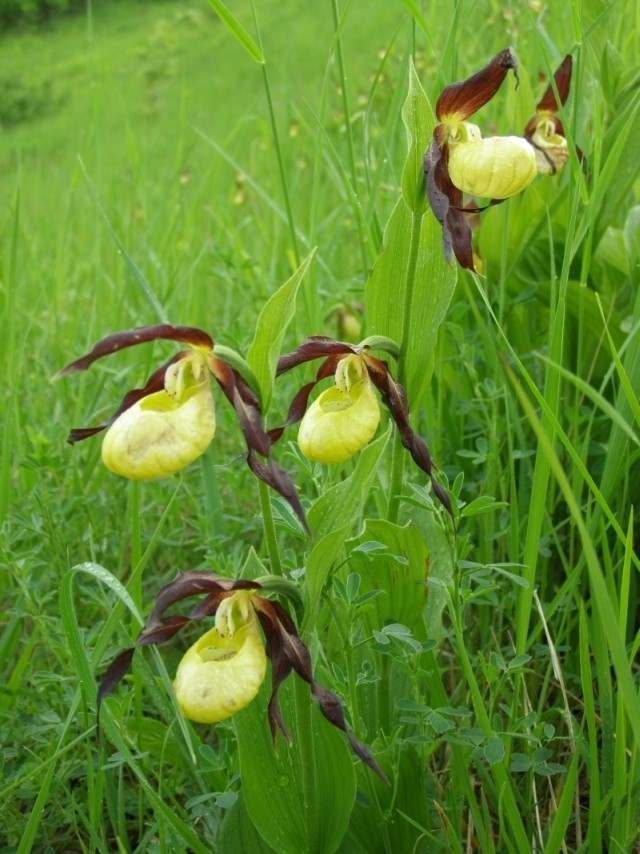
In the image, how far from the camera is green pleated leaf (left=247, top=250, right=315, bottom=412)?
79 centimetres

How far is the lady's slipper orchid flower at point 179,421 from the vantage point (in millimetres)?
786

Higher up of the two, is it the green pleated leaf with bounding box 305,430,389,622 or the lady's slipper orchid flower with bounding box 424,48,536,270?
the lady's slipper orchid flower with bounding box 424,48,536,270

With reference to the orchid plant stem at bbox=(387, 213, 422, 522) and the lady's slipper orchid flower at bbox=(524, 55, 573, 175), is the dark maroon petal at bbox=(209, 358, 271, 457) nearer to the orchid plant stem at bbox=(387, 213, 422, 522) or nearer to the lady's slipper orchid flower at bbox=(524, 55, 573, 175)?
the orchid plant stem at bbox=(387, 213, 422, 522)

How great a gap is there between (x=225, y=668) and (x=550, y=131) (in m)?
1.18

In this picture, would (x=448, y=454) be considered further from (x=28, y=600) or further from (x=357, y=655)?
(x=28, y=600)

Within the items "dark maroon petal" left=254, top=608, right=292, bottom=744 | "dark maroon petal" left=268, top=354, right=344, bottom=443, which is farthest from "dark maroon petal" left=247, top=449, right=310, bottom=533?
"dark maroon petal" left=268, top=354, right=344, bottom=443

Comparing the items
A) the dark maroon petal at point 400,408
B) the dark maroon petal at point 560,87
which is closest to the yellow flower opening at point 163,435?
the dark maroon petal at point 400,408

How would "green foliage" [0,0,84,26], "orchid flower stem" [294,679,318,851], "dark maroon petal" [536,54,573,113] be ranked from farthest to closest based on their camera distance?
"green foliage" [0,0,84,26]
"dark maroon petal" [536,54,573,113]
"orchid flower stem" [294,679,318,851]

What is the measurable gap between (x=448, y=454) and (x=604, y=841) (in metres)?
0.67

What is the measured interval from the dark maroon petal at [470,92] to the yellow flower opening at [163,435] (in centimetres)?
43

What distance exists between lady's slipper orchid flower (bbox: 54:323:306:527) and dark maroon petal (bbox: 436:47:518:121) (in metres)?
0.42

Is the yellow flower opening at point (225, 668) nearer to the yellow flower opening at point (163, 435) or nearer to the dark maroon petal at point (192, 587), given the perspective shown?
the dark maroon petal at point (192, 587)

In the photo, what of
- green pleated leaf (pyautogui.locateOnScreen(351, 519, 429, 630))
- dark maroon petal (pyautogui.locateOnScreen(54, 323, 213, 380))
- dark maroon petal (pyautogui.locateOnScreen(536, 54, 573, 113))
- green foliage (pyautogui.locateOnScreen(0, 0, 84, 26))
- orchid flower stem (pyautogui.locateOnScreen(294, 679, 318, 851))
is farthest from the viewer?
green foliage (pyautogui.locateOnScreen(0, 0, 84, 26))

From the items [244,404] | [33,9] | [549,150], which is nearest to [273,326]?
[244,404]
